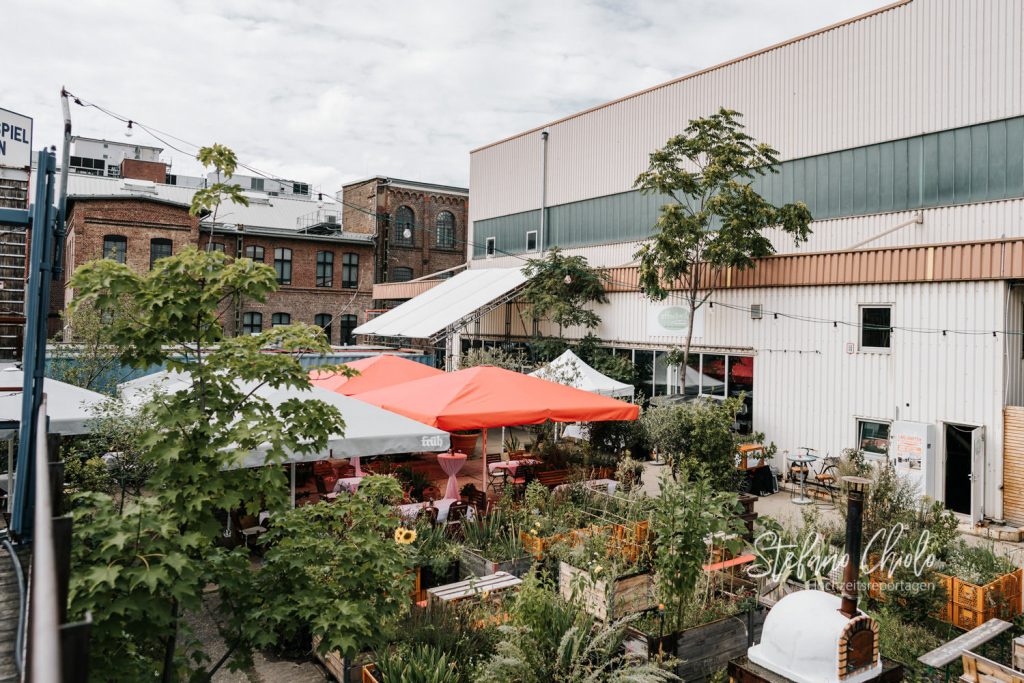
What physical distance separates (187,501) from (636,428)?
1115 cm

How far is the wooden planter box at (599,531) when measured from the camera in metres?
8.34

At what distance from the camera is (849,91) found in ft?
56.8

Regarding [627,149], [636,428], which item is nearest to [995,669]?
[636,428]

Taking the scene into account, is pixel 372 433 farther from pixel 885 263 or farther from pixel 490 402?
pixel 885 263

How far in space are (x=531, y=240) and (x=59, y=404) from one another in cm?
1926

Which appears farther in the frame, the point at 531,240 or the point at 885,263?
the point at 531,240

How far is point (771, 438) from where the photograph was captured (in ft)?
53.8

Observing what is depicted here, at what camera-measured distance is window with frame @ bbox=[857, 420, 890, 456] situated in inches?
561

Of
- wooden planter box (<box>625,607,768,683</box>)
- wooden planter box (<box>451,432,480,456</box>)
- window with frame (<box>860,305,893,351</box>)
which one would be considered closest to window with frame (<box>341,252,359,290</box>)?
wooden planter box (<box>451,432,480,456</box>)

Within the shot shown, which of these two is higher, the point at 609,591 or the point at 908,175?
the point at 908,175

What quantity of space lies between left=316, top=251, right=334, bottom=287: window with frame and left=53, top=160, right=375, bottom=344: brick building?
0.19 feet

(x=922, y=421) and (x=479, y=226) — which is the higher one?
(x=479, y=226)

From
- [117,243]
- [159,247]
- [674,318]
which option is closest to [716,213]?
[674,318]

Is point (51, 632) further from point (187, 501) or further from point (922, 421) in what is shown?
point (922, 421)
